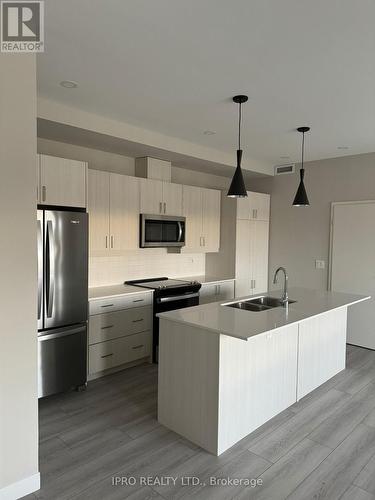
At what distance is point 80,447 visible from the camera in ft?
8.70

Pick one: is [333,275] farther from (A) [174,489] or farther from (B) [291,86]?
(A) [174,489]

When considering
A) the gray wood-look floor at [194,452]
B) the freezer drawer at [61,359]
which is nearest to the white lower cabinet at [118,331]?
the freezer drawer at [61,359]

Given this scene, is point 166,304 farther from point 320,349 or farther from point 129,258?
point 320,349

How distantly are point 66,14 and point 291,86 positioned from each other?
1728 mm

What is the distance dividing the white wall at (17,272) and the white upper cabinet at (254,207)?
3762 millimetres

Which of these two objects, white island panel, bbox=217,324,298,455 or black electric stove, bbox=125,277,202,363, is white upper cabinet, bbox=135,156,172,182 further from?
white island panel, bbox=217,324,298,455

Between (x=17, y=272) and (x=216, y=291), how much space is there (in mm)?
3476

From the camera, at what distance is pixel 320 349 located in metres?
3.70

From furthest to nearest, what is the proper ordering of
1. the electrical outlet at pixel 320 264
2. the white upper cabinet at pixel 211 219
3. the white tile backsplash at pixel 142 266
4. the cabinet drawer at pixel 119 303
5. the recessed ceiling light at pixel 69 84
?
the electrical outlet at pixel 320 264 < the white upper cabinet at pixel 211 219 < the white tile backsplash at pixel 142 266 < the cabinet drawer at pixel 119 303 < the recessed ceiling light at pixel 69 84

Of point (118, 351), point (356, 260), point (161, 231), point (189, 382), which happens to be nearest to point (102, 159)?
point (161, 231)

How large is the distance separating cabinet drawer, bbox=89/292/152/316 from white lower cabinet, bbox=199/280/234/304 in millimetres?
1008

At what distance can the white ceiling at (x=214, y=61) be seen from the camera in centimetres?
194

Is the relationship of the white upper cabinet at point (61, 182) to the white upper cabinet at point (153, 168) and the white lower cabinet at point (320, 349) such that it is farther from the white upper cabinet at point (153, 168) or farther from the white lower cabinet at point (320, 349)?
→ the white lower cabinet at point (320, 349)

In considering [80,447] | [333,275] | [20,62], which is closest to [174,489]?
[80,447]
